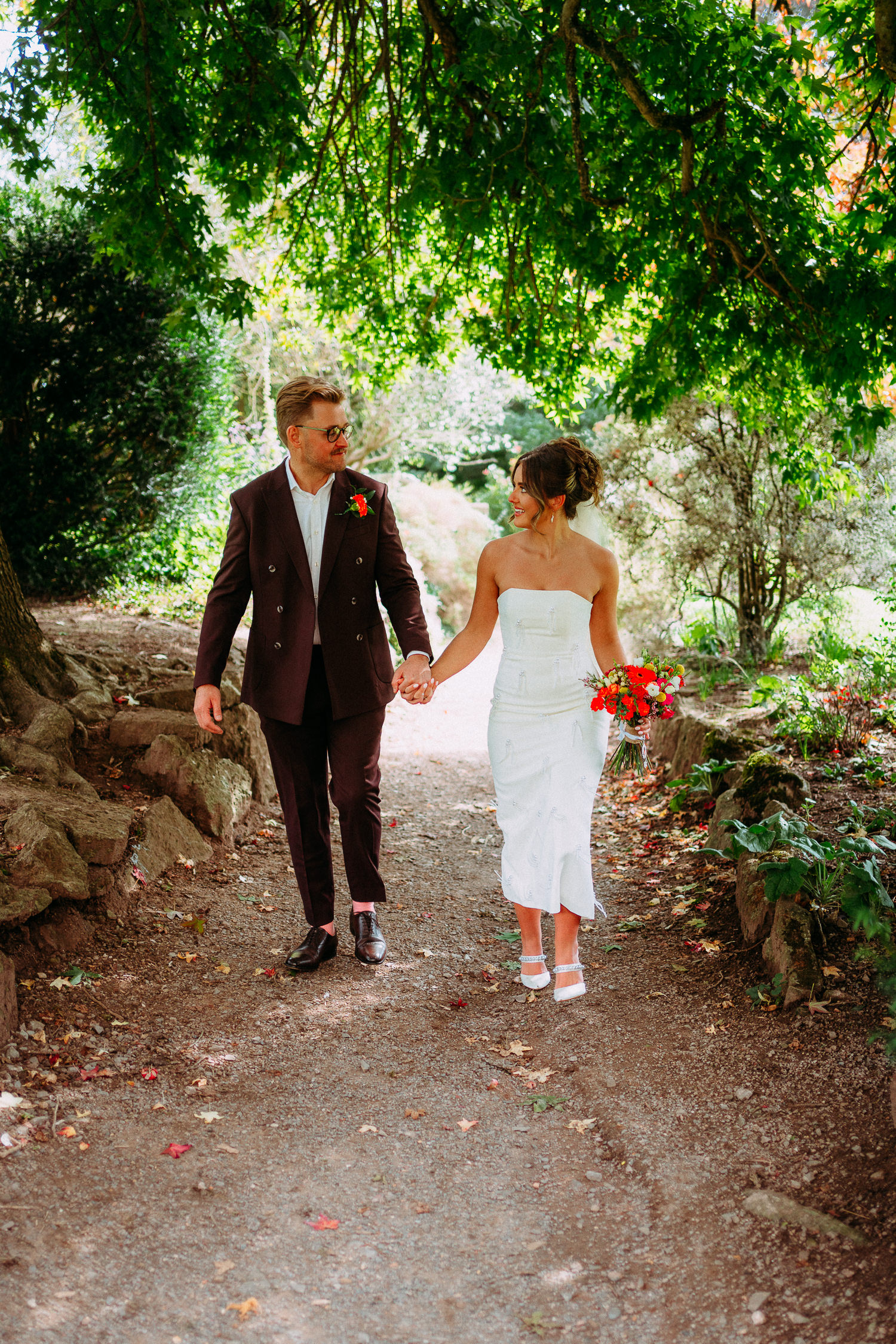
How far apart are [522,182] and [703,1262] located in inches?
247

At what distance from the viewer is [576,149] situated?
578 centimetres

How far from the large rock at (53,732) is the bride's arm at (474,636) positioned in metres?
2.22

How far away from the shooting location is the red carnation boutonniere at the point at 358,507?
13.9 feet

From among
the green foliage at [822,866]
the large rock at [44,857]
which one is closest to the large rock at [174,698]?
the large rock at [44,857]

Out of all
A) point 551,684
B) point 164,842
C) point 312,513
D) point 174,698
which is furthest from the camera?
point 174,698

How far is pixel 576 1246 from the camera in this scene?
266 centimetres

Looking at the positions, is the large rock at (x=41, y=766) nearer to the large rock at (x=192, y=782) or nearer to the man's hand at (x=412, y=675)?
the large rock at (x=192, y=782)

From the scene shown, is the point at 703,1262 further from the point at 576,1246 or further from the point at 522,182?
the point at 522,182

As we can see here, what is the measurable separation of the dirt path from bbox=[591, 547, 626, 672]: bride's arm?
54.1 inches

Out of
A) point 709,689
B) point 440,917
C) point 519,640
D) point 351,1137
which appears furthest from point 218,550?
point 351,1137

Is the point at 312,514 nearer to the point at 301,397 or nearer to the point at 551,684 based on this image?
the point at 301,397

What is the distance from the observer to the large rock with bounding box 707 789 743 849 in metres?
5.30

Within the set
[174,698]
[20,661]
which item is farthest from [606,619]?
[20,661]

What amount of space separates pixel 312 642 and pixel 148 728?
7.05ft
